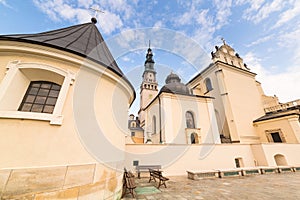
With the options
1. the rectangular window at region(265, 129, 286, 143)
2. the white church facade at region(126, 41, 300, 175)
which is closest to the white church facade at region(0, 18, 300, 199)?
the white church facade at region(126, 41, 300, 175)

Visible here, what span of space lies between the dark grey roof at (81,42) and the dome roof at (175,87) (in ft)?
33.9

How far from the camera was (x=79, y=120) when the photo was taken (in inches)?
129

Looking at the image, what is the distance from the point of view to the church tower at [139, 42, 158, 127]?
33.3 m

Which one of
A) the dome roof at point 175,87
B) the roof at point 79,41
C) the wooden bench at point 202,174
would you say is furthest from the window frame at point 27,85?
the dome roof at point 175,87

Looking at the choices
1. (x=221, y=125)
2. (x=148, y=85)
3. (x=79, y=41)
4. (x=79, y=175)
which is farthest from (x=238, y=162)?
(x=148, y=85)

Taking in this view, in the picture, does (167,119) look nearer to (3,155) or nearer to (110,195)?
(110,195)

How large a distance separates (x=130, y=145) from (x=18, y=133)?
6564 mm

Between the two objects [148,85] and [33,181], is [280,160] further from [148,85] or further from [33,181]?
[148,85]

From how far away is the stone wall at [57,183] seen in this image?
92.9 inches

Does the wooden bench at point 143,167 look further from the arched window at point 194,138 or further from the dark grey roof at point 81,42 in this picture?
the arched window at point 194,138

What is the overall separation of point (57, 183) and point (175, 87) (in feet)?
52.2

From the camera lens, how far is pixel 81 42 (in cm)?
456

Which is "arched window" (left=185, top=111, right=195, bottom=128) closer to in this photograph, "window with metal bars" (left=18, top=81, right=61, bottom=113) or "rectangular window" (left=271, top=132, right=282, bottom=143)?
"rectangular window" (left=271, top=132, right=282, bottom=143)

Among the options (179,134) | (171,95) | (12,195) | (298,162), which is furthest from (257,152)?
(12,195)
